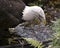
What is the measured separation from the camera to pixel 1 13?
147 inches

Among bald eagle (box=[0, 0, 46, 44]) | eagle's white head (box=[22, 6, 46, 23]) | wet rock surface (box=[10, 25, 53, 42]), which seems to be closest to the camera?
wet rock surface (box=[10, 25, 53, 42])

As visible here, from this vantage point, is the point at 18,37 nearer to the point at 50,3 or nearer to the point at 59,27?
the point at 59,27

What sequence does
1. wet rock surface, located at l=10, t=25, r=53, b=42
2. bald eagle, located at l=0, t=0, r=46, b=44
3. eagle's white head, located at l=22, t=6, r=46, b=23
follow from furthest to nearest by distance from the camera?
eagle's white head, located at l=22, t=6, r=46, b=23 → bald eagle, located at l=0, t=0, r=46, b=44 → wet rock surface, located at l=10, t=25, r=53, b=42

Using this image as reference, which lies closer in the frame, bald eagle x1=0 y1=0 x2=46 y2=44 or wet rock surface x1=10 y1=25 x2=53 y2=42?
wet rock surface x1=10 y1=25 x2=53 y2=42

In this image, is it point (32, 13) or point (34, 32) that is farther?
point (32, 13)

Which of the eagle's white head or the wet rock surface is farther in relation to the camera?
the eagle's white head

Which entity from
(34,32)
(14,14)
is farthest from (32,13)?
(34,32)

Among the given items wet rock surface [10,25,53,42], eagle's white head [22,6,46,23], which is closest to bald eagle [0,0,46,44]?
eagle's white head [22,6,46,23]

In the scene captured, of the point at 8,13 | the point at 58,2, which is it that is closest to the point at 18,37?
the point at 8,13

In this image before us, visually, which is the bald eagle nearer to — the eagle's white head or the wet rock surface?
the eagle's white head

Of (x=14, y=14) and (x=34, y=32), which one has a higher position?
(x=14, y=14)

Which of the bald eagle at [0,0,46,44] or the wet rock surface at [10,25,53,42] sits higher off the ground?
the bald eagle at [0,0,46,44]

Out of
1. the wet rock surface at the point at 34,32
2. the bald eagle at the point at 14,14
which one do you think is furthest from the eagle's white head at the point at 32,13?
the wet rock surface at the point at 34,32

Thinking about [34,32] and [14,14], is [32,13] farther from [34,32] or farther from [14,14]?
[34,32]
